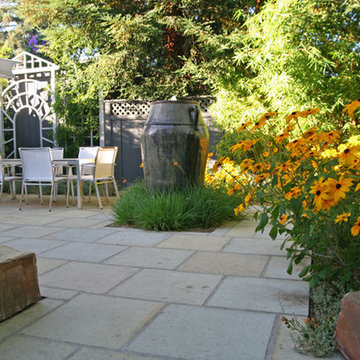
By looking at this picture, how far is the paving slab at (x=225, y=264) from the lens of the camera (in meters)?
2.53

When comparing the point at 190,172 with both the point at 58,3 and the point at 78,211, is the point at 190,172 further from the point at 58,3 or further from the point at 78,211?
the point at 58,3

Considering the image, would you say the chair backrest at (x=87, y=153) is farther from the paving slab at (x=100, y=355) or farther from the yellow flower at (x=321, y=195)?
the yellow flower at (x=321, y=195)

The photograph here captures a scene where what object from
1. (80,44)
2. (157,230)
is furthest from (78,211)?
(80,44)

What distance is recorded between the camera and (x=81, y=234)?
3.68 meters

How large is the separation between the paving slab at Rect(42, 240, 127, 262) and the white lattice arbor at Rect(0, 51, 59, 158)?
17.2ft

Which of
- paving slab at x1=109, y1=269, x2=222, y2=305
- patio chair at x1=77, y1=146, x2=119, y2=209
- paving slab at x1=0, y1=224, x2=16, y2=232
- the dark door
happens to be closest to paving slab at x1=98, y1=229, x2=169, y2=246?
paving slab at x1=109, y1=269, x2=222, y2=305

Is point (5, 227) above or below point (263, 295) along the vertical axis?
below

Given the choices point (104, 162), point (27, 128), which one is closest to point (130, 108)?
point (104, 162)

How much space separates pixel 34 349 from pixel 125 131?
20.1 feet

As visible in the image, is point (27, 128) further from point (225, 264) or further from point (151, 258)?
point (225, 264)

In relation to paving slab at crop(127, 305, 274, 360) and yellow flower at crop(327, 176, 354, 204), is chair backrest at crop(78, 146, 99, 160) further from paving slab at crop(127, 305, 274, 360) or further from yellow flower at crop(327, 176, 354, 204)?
yellow flower at crop(327, 176, 354, 204)

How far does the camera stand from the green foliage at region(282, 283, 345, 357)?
1477mm

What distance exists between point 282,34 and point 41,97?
4.98 meters

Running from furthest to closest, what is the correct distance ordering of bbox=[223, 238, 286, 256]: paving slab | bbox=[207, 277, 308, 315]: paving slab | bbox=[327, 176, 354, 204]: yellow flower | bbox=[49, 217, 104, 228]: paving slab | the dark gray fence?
the dark gray fence → bbox=[49, 217, 104, 228]: paving slab → bbox=[223, 238, 286, 256]: paving slab → bbox=[207, 277, 308, 315]: paving slab → bbox=[327, 176, 354, 204]: yellow flower
